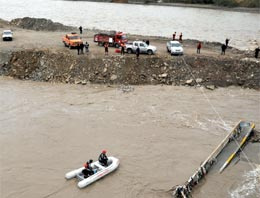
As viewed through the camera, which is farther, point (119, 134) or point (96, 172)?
point (119, 134)

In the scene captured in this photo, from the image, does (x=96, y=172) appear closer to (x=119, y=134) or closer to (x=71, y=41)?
(x=119, y=134)

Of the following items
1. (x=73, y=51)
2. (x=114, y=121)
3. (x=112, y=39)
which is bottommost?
(x=114, y=121)

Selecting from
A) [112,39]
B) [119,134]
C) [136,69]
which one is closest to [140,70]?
[136,69]

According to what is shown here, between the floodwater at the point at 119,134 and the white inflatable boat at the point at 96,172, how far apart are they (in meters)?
0.33

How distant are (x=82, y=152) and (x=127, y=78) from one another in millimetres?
12052

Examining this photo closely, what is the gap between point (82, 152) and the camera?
62.2 feet

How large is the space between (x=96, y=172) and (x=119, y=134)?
191 inches

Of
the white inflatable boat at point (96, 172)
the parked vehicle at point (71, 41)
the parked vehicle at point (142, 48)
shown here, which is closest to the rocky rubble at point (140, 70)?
the parked vehicle at point (142, 48)

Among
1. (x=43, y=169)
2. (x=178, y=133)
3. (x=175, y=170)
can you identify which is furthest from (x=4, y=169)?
(x=178, y=133)

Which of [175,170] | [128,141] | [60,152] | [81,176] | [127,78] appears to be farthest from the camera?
[127,78]

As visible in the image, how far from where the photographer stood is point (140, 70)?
3030 centimetres

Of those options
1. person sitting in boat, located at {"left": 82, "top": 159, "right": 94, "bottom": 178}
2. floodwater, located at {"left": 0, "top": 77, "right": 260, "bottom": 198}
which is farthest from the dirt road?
person sitting in boat, located at {"left": 82, "top": 159, "right": 94, "bottom": 178}

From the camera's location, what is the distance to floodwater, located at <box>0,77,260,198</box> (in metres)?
16.4

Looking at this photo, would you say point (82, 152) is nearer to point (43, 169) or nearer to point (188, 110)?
point (43, 169)
